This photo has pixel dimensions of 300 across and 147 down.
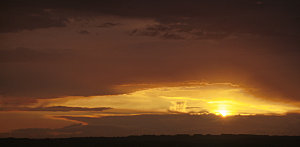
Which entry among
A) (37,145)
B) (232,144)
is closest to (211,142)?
(232,144)

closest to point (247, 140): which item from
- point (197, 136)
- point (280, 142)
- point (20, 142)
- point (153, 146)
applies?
point (280, 142)

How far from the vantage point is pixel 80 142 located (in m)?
55.5

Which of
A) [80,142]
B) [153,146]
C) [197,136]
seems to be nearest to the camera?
[153,146]

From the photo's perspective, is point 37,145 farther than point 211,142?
No

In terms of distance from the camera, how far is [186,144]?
5409 cm

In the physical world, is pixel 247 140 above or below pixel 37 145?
above

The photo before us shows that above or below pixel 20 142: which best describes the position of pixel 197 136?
above

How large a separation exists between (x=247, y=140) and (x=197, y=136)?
921 cm

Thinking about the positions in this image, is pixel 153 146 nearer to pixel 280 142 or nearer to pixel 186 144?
pixel 186 144

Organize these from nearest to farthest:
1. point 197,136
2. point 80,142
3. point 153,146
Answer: point 153,146
point 80,142
point 197,136

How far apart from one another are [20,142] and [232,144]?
28.4 meters

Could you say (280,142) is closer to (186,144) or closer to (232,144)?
(232,144)

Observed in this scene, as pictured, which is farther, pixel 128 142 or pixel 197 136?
pixel 197 136

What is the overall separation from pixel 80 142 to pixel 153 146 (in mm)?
10495
